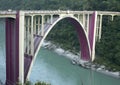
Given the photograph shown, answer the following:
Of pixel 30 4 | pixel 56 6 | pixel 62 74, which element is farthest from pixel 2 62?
pixel 30 4

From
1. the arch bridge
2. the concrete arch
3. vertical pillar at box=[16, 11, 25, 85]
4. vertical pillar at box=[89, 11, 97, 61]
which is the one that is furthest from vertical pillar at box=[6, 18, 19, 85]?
vertical pillar at box=[89, 11, 97, 61]

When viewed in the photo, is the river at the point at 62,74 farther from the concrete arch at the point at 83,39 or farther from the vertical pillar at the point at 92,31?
the vertical pillar at the point at 92,31

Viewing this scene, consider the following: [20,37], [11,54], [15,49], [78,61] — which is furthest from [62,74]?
[20,37]

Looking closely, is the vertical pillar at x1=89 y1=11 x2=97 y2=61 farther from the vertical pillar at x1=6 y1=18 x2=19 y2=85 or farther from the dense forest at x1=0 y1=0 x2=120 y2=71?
the vertical pillar at x1=6 y1=18 x2=19 y2=85

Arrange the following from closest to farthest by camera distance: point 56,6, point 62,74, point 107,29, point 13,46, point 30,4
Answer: point 13,46
point 62,74
point 107,29
point 56,6
point 30,4

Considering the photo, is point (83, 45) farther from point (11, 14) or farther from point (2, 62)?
point (11, 14)
